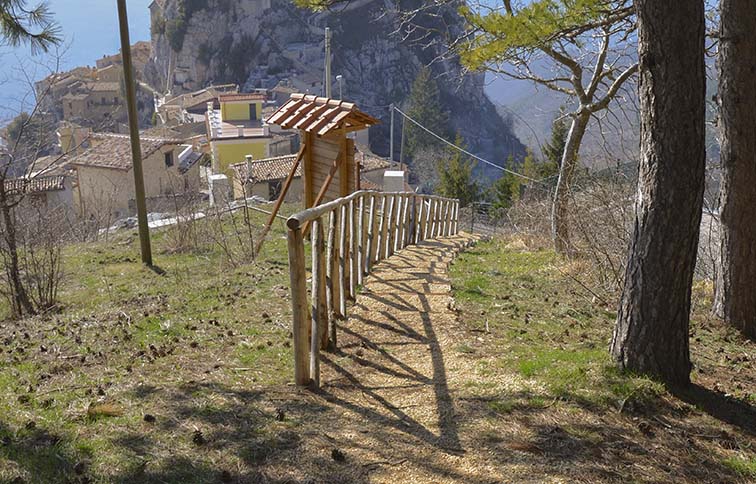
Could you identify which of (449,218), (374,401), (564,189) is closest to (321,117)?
(564,189)

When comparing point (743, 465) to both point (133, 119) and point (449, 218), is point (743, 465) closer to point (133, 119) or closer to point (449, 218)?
point (133, 119)

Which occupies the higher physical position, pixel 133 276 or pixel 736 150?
pixel 736 150

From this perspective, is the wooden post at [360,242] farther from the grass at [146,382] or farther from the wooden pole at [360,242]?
the grass at [146,382]

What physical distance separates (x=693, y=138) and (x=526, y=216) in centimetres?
975

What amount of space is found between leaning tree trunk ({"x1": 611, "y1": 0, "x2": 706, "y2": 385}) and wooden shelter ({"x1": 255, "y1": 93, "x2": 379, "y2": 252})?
Answer: 4720mm

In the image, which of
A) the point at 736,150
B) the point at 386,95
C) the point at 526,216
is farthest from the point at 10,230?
the point at 386,95

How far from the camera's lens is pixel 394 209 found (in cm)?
955

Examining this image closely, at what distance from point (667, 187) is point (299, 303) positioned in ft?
7.60

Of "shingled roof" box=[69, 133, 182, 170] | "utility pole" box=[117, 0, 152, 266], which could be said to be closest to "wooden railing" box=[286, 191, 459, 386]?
"utility pole" box=[117, 0, 152, 266]

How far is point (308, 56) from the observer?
74938mm

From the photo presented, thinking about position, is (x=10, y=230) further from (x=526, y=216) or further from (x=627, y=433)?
(x=526, y=216)

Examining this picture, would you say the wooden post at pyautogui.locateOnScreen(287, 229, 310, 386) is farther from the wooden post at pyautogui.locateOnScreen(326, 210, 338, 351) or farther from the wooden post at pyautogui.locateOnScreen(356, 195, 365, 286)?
A: the wooden post at pyautogui.locateOnScreen(356, 195, 365, 286)

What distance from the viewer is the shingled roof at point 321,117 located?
8242 mm

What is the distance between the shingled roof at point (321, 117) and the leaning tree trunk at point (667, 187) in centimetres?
469
